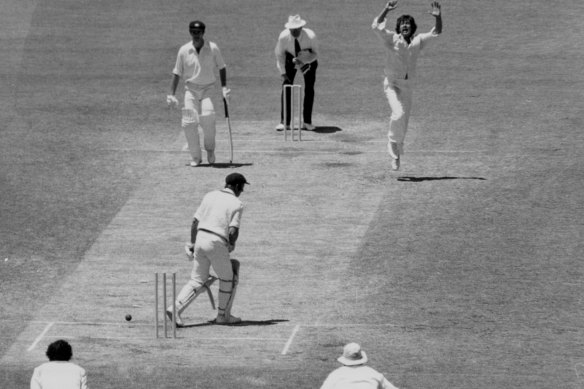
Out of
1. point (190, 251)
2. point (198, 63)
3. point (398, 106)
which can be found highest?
point (198, 63)

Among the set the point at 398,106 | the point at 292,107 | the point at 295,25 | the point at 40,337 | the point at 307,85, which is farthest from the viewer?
A: the point at 307,85

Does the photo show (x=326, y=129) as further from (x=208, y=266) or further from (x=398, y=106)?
(x=208, y=266)

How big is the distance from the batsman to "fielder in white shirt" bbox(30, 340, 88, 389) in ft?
14.6

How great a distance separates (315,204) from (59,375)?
10.3 meters

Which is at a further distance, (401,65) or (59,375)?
(401,65)

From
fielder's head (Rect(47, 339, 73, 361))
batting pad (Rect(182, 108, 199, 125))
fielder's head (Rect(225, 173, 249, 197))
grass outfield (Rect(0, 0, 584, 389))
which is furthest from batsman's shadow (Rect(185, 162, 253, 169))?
fielder's head (Rect(47, 339, 73, 361))

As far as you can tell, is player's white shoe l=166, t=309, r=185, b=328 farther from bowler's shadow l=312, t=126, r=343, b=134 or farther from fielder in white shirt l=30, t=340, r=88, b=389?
bowler's shadow l=312, t=126, r=343, b=134

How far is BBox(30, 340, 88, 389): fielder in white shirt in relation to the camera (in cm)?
1481

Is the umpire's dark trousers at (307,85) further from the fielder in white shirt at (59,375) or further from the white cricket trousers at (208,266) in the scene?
the fielder in white shirt at (59,375)

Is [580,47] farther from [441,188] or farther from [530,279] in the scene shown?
[530,279]

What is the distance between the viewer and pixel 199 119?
2630cm

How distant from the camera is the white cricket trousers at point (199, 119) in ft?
86.0

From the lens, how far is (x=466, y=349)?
19.0m

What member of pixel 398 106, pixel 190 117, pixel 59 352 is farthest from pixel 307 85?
pixel 59 352
